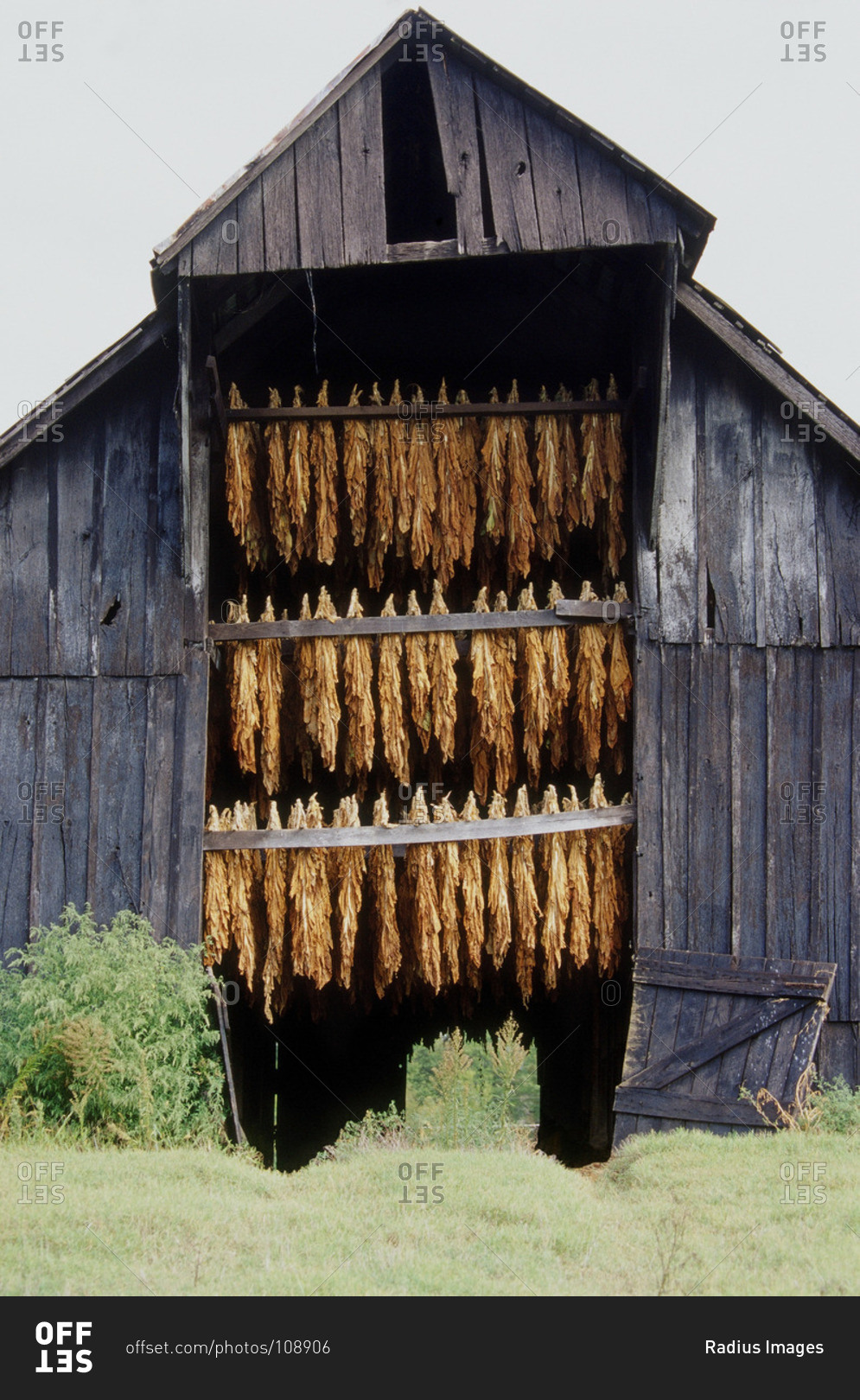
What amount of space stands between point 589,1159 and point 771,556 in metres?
7.38

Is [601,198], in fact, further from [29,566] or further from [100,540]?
[29,566]

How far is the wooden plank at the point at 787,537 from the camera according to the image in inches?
423

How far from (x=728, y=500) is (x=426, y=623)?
2.96m

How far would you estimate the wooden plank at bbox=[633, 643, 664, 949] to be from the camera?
419 inches

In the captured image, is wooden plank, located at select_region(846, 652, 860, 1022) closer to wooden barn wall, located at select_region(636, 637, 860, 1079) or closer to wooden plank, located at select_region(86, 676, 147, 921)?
wooden barn wall, located at select_region(636, 637, 860, 1079)

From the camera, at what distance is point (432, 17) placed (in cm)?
987

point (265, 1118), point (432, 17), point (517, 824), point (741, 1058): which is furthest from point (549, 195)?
point (265, 1118)

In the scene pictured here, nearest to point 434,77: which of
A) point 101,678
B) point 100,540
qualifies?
point 100,540

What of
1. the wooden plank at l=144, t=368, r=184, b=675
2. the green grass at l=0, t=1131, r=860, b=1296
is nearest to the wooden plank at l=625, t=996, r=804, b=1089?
the green grass at l=0, t=1131, r=860, b=1296

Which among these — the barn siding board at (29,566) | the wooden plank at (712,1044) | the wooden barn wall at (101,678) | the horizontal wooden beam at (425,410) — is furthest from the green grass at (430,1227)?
the horizontal wooden beam at (425,410)

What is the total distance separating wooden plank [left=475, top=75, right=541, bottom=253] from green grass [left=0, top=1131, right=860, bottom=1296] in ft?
24.0

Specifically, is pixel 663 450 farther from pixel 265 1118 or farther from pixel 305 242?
pixel 265 1118

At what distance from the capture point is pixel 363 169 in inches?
393

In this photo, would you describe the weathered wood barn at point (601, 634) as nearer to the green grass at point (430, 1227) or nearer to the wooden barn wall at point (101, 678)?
the wooden barn wall at point (101, 678)
